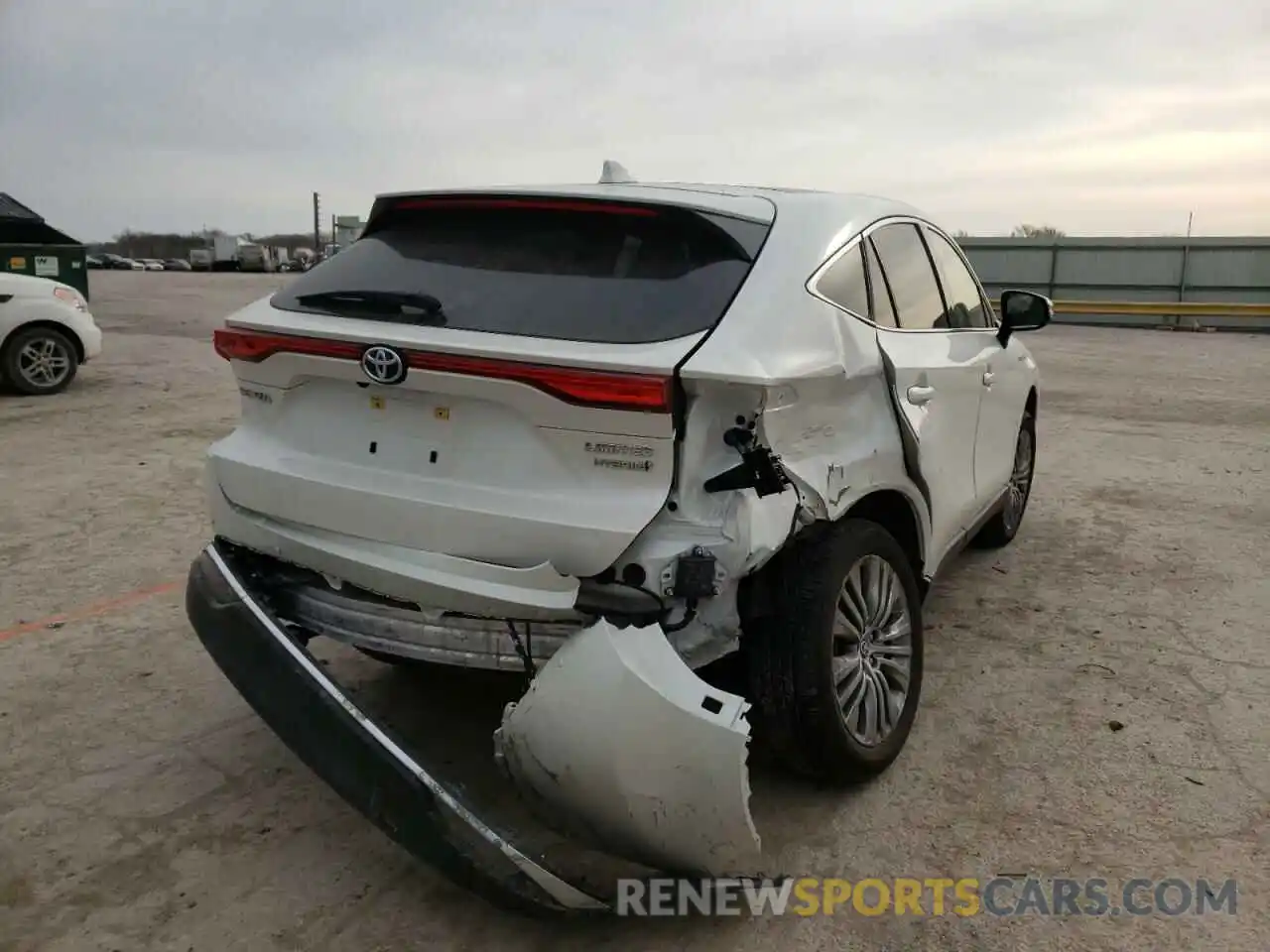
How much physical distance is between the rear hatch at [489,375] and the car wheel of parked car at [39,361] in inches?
336

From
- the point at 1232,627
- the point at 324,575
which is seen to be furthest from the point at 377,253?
the point at 1232,627

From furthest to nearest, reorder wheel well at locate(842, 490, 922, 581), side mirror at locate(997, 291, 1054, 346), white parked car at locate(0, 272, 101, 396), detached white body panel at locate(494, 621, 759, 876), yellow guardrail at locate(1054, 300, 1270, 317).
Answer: yellow guardrail at locate(1054, 300, 1270, 317), white parked car at locate(0, 272, 101, 396), side mirror at locate(997, 291, 1054, 346), wheel well at locate(842, 490, 922, 581), detached white body panel at locate(494, 621, 759, 876)

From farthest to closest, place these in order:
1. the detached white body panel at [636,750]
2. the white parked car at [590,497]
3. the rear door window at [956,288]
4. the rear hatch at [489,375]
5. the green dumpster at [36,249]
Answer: the green dumpster at [36,249], the rear door window at [956,288], the rear hatch at [489,375], the white parked car at [590,497], the detached white body panel at [636,750]

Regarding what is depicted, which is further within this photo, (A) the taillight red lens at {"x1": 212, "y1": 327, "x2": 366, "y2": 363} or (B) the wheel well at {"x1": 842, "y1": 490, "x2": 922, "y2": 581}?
(B) the wheel well at {"x1": 842, "y1": 490, "x2": 922, "y2": 581}

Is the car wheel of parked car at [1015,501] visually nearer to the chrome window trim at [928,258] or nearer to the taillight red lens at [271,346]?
the chrome window trim at [928,258]

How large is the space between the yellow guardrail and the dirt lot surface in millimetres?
16998

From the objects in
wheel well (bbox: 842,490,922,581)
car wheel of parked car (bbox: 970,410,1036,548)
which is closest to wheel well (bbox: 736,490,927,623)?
wheel well (bbox: 842,490,922,581)

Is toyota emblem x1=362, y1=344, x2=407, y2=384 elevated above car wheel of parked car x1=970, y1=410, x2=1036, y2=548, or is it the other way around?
toyota emblem x1=362, y1=344, x2=407, y2=384

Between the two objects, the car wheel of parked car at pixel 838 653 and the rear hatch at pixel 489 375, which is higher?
the rear hatch at pixel 489 375

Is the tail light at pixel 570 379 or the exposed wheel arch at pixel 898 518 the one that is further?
the exposed wheel arch at pixel 898 518

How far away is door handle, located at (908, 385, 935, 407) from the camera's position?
335 cm

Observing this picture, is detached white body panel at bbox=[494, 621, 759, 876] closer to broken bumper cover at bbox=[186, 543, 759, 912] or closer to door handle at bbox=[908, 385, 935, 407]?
broken bumper cover at bbox=[186, 543, 759, 912]

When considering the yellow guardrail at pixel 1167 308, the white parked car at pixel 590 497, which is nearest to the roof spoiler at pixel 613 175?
the white parked car at pixel 590 497

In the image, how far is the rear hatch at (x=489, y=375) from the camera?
2.43 m
